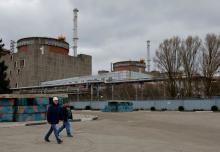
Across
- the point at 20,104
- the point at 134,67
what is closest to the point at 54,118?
the point at 20,104

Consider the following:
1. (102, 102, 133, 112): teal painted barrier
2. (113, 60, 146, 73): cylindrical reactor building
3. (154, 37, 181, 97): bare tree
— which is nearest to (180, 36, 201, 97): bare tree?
(154, 37, 181, 97): bare tree

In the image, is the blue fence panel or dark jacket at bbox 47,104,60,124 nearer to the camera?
dark jacket at bbox 47,104,60,124

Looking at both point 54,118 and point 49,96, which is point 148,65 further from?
point 54,118

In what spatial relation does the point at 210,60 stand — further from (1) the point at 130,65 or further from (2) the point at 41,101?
(1) the point at 130,65

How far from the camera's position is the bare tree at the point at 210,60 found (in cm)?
5756

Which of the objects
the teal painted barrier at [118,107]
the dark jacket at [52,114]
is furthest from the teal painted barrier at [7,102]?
the teal painted barrier at [118,107]

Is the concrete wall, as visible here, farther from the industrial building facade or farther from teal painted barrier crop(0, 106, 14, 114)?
teal painted barrier crop(0, 106, 14, 114)

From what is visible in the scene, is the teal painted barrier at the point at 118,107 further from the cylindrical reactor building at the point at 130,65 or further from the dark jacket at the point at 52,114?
the cylindrical reactor building at the point at 130,65

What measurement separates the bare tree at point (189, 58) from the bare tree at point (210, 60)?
5.68ft

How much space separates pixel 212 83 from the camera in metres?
58.0

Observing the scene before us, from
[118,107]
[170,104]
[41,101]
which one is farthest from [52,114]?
[170,104]

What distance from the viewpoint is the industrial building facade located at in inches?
3922

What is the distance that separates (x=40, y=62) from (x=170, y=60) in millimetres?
49071

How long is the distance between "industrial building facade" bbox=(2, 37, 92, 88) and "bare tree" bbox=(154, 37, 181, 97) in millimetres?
47064
